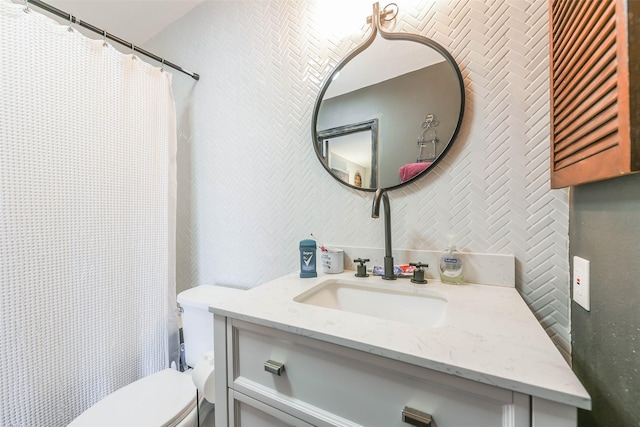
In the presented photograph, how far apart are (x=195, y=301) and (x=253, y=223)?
456 millimetres

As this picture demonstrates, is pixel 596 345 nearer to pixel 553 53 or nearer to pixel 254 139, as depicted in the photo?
pixel 553 53

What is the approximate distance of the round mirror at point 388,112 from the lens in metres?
0.90

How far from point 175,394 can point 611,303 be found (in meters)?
1.39

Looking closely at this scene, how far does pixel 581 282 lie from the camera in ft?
2.08

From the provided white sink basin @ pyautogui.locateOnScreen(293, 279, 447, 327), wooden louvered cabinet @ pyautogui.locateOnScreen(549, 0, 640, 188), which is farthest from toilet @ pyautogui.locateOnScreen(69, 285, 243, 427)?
wooden louvered cabinet @ pyautogui.locateOnScreen(549, 0, 640, 188)

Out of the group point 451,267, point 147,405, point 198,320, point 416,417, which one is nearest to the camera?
point 416,417

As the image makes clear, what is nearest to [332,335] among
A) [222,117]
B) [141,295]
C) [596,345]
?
[596,345]

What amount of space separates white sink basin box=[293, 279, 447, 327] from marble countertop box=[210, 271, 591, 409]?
0.16 ft

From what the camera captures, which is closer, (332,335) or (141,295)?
(332,335)

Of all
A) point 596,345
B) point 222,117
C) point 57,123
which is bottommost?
point 596,345

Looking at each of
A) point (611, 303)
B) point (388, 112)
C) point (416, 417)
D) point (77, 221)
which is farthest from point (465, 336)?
point (77, 221)

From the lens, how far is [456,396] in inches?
17.0

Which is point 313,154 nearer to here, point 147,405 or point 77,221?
point 77,221

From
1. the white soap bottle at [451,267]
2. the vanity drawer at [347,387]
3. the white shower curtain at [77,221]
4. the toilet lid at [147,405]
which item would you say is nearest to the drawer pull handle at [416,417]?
the vanity drawer at [347,387]
